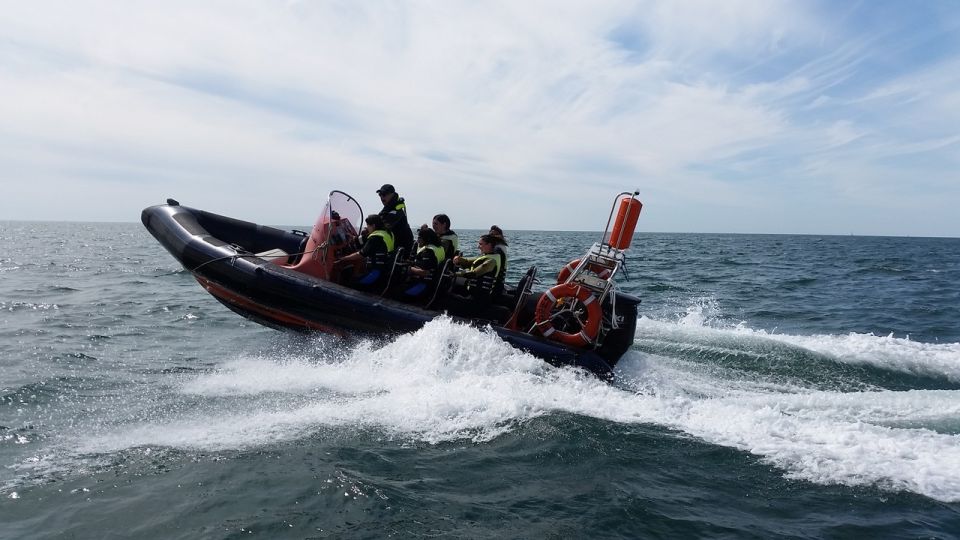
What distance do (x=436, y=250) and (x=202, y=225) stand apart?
366 centimetres

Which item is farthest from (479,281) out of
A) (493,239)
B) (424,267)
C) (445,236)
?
(445,236)

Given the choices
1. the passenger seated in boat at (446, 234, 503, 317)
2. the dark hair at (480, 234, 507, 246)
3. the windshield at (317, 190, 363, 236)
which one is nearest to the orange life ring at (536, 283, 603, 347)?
the passenger seated in boat at (446, 234, 503, 317)

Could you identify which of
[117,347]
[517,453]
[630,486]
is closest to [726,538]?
[630,486]

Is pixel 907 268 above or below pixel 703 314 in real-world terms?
above

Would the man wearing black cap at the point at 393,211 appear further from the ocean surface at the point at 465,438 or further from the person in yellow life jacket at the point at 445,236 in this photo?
the ocean surface at the point at 465,438

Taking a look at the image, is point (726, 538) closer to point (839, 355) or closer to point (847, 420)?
point (847, 420)

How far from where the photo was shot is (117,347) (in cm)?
696

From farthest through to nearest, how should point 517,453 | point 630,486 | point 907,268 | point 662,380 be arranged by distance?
point 907,268 < point 662,380 < point 517,453 < point 630,486

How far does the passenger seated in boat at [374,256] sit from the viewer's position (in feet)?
21.1

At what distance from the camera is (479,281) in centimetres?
638

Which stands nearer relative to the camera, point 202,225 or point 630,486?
point 630,486

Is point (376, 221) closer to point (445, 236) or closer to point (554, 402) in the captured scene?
point (445, 236)

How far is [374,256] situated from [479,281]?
44.1 inches

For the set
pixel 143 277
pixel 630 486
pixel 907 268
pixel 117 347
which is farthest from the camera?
pixel 907 268
